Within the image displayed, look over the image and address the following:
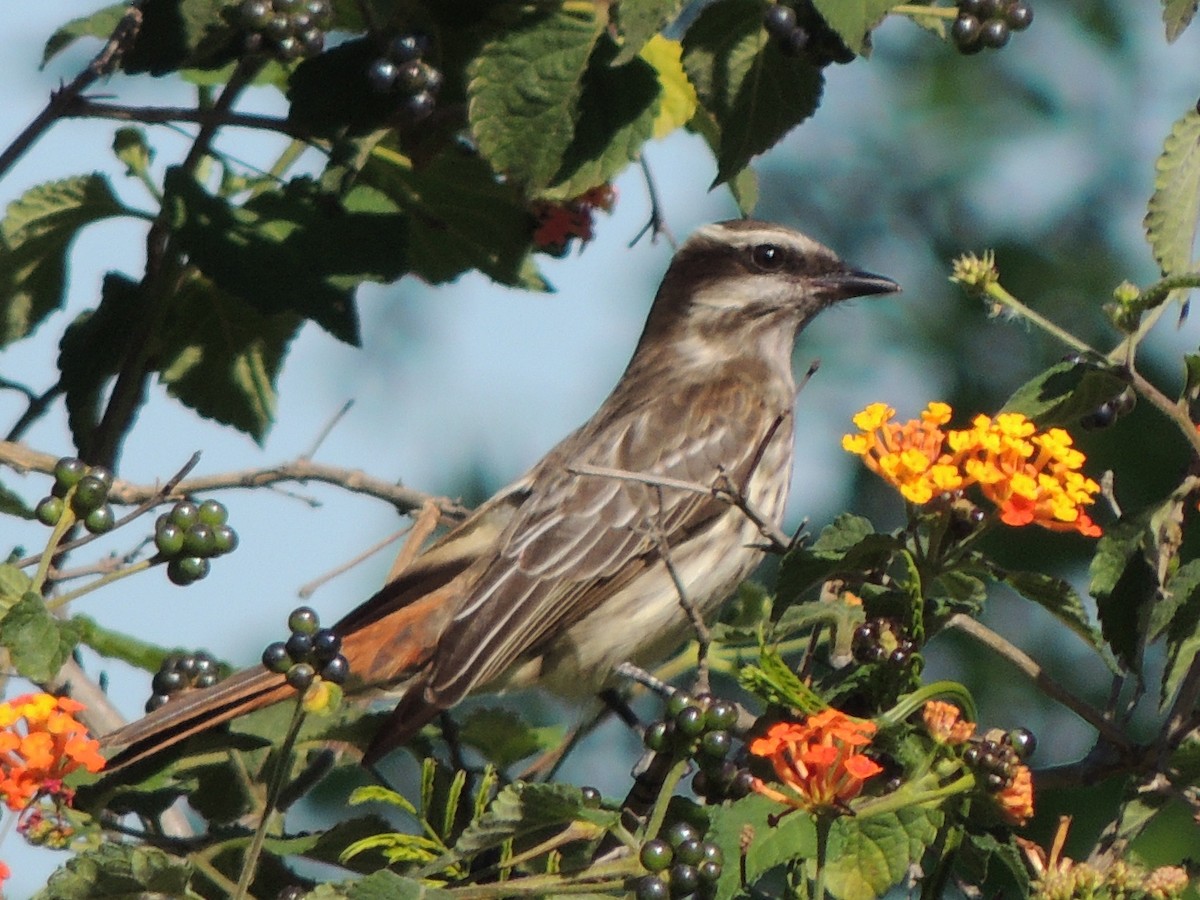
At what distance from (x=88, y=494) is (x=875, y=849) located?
1385 mm

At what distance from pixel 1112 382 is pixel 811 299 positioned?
358cm

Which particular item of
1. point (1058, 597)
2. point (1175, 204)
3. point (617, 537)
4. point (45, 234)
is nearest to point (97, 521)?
point (45, 234)

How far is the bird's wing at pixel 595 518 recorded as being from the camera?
17.1 ft

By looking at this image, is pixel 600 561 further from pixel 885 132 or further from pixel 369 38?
pixel 885 132

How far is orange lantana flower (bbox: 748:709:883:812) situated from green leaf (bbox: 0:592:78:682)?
1092 mm

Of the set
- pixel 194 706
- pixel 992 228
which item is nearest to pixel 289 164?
pixel 194 706

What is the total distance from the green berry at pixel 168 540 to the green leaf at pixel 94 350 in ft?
3.22

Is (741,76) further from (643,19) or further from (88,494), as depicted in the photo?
(88,494)

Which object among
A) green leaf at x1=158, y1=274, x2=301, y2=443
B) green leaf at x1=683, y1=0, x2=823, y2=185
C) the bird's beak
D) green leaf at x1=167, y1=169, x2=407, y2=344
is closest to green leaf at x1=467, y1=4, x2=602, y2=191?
green leaf at x1=683, y1=0, x2=823, y2=185

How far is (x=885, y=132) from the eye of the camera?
11180mm

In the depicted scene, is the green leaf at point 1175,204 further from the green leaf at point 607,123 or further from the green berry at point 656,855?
the green berry at point 656,855

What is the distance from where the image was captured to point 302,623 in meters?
2.80

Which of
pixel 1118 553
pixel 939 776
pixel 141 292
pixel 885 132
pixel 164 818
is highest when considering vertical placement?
pixel 885 132

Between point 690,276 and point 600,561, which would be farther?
point 690,276
